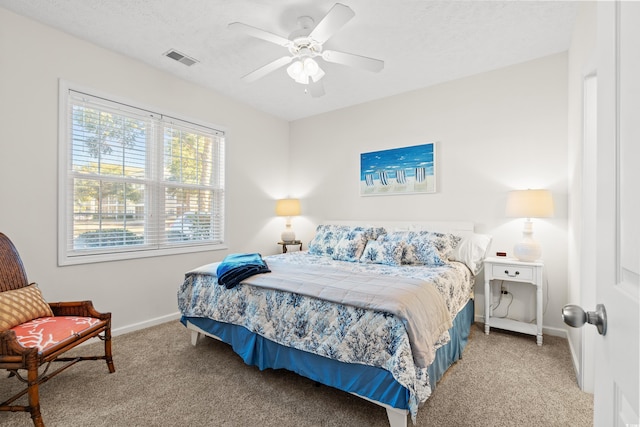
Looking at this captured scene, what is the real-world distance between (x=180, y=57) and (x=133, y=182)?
1329 mm

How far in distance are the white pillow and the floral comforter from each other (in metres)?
0.20

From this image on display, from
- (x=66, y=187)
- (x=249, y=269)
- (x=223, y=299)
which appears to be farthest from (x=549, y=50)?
(x=66, y=187)

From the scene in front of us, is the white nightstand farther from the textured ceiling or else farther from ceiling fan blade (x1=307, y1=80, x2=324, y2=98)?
ceiling fan blade (x1=307, y1=80, x2=324, y2=98)

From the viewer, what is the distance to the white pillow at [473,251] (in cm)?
301

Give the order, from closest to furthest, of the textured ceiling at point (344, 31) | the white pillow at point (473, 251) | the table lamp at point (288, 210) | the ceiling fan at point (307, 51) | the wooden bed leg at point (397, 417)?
the wooden bed leg at point (397, 417)
the ceiling fan at point (307, 51)
the textured ceiling at point (344, 31)
the white pillow at point (473, 251)
the table lamp at point (288, 210)

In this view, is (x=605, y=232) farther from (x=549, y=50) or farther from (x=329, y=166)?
(x=329, y=166)

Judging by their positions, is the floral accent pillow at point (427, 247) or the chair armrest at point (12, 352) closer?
the chair armrest at point (12, 352)

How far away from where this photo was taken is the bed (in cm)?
162

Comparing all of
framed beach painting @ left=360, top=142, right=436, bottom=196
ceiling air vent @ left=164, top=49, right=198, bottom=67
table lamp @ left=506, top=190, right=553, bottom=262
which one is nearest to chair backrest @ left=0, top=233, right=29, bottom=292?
ceiling air vent @ left=164, top=49, right=198, bottom=67

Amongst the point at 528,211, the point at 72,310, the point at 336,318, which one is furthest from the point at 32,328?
the point at 528,211

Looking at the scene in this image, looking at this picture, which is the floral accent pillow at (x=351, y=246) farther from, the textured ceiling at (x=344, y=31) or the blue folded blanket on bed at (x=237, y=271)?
the textured ceiling at (x=344, y=31)

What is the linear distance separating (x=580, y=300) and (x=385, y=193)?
7.23 feet

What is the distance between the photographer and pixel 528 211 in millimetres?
2688

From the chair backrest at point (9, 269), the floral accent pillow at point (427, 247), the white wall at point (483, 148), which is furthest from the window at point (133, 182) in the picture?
the floral accent pillow at point (427, 247)
